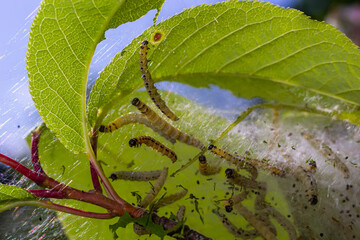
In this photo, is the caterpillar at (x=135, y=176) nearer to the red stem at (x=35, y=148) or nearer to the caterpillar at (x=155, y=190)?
the caterpillar at (x=155, y=190)

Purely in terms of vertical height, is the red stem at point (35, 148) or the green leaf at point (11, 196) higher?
the red stem at point (35, 148)

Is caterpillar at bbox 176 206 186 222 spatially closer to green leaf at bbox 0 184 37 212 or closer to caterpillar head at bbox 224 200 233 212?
caterpillar head at bbox 224 200 233 212

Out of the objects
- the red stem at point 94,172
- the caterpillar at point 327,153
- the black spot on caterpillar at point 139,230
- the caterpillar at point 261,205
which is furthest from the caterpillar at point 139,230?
the caterpillar at point 327,153

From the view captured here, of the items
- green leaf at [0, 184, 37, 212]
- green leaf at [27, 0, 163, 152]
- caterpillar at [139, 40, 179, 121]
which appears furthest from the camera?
caterpillar at [139, 40, 179, 121]

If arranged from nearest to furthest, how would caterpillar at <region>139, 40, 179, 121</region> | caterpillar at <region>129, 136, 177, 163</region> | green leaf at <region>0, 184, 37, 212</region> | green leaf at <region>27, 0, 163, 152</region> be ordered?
green leaf at <region>27, 0, 163, 152</region>
green leaf at <region>0, 184, 37, 212</region>
caterpillar at <region>139, 40, 179, 121</region>
caterpillar at <region>129, 136, 177, 163</region>

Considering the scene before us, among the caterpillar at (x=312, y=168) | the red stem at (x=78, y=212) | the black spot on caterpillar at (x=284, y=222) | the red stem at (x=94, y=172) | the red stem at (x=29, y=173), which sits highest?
the caterpillar at (x=312, y=168)

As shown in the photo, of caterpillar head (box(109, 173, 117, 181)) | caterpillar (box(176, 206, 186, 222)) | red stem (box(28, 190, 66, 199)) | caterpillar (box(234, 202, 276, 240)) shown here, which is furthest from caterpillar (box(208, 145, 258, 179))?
red stem (box(28, 190, 66, 199))
